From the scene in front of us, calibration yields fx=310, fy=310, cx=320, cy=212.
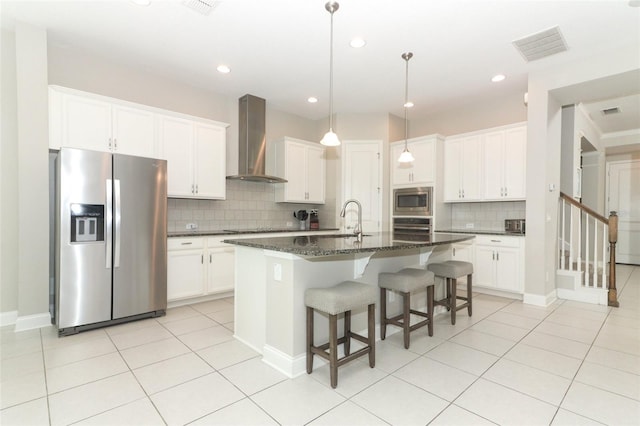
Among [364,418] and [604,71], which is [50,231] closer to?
[364,418]

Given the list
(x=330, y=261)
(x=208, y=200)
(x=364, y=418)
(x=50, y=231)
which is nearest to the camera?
(x=364, y=418)

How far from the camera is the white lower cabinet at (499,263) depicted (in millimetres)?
4188

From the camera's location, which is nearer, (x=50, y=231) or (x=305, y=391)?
(x=305, y=391)

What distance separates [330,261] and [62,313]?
2565mm

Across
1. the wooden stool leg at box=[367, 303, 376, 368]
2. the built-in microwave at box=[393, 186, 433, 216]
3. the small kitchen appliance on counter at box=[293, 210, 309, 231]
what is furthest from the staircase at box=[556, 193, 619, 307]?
the small kitchen appliance on counter at box=[293, 210, 309, 231]

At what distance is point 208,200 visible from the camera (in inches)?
186

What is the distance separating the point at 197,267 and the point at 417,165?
3.82 metres

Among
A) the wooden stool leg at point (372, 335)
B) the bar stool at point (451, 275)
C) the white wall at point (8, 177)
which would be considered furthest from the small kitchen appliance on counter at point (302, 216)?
the white wall at point (8, 177)

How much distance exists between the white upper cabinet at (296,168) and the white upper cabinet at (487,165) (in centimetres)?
226

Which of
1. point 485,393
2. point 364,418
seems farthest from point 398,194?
point 364,418

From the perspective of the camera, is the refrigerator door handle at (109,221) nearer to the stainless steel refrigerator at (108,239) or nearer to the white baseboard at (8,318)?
the stainless steel refrigerator at (108,239)

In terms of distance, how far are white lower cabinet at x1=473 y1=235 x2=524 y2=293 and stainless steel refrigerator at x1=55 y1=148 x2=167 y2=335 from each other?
4.24m

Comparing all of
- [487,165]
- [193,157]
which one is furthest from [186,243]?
[487,165]

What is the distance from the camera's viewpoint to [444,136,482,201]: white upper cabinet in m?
4.88
